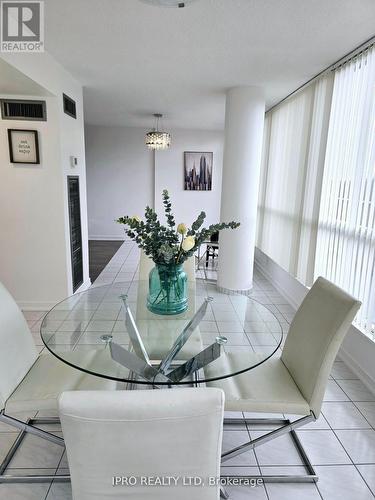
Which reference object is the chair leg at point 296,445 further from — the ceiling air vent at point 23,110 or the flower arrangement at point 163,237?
the ceiling air vent at point 23,110

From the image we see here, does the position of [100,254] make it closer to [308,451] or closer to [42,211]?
[42,211]

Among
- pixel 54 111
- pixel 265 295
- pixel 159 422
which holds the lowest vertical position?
pixel 265 295

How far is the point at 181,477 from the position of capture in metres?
0.91

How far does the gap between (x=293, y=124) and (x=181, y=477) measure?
407 cm

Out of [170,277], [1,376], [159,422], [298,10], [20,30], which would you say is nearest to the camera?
[159,422]

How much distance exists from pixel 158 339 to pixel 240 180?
264 centimetres

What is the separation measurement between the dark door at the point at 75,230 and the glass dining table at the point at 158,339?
1.59 m

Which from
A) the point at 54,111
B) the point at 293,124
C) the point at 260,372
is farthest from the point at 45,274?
the point at 293,124

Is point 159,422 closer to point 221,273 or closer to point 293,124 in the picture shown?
point 221,273

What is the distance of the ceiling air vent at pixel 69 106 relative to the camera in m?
3.25

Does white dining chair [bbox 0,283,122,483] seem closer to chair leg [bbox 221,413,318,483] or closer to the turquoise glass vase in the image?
the turquoise glass vase

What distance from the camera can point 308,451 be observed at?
1.73 metres

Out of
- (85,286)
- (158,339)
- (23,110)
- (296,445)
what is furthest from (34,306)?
(296,445)

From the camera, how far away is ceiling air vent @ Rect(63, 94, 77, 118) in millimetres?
3254
